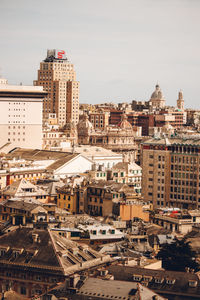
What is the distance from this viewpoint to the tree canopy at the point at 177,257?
98875mm

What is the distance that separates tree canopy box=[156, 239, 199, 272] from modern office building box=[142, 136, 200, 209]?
207 ft

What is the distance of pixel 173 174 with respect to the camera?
556 ft

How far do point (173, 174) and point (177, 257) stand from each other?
230 ft

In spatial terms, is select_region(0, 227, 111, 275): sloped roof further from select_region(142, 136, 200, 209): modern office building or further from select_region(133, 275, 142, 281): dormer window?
select_region(142, 136, 200, 209): modern office building

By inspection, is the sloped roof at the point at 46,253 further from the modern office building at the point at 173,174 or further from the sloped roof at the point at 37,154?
the sloped roof at the point at 37,154

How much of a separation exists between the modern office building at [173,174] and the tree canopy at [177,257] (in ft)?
207

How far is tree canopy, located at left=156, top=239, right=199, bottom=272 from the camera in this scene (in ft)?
324

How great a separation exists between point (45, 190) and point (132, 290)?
7040cm

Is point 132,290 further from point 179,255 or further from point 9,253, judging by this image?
point 179,255

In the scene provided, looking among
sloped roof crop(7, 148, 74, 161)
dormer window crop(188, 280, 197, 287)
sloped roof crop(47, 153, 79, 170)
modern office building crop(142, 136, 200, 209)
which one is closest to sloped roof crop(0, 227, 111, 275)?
dormer window crop(188, 280, 197, 287)

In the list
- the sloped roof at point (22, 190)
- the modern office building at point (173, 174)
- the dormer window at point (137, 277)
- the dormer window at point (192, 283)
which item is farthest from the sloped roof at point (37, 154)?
the dormer window at point (192, 283)

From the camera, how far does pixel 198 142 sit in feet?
552

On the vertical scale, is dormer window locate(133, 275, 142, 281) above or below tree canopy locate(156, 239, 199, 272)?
above

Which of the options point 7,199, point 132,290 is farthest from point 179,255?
point 7,199
